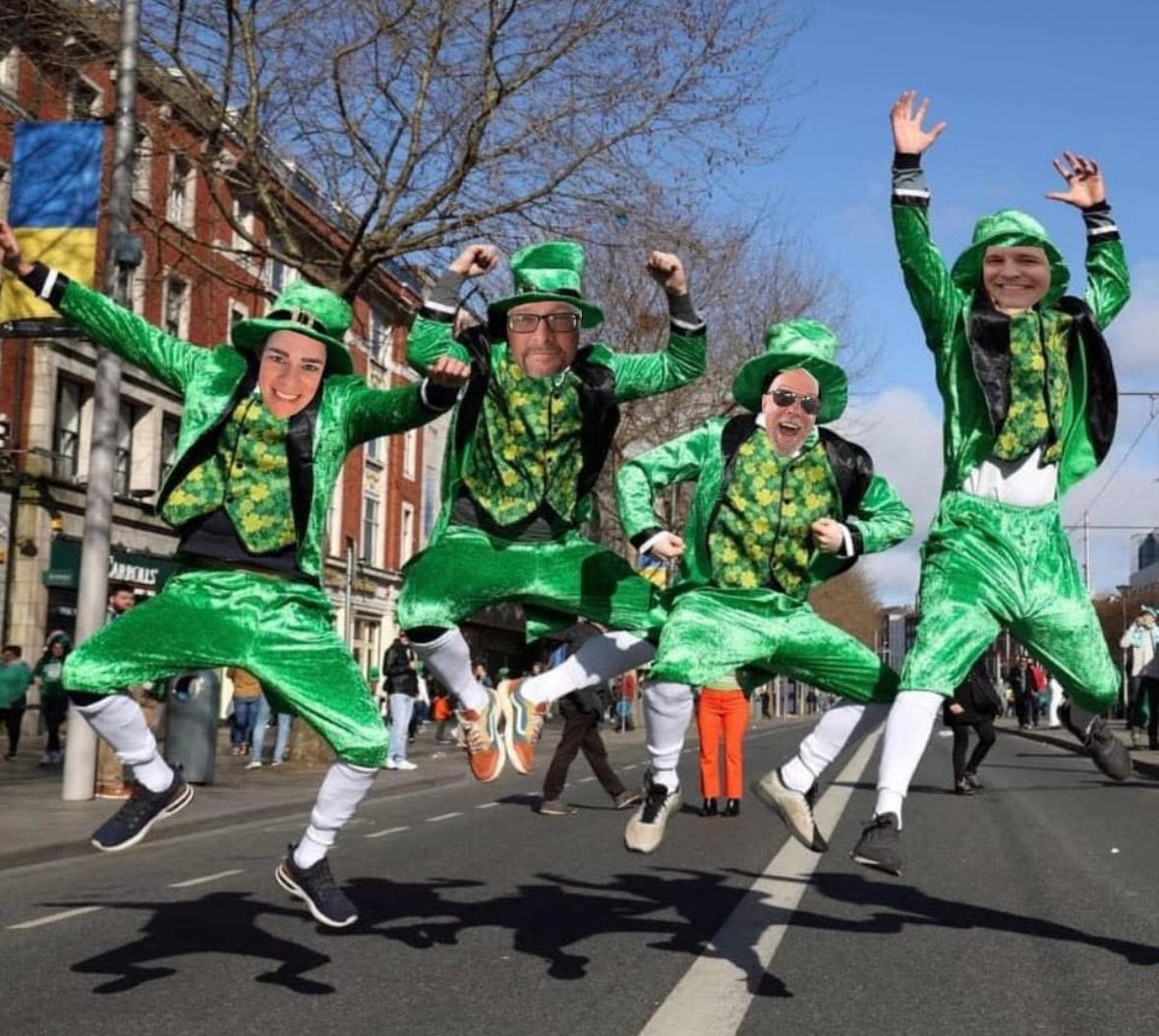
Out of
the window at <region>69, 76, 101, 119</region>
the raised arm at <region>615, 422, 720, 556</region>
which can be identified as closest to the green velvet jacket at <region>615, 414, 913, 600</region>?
the raised arm at <region>615, 422, 720, 556</region>

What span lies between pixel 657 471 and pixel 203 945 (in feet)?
9.36

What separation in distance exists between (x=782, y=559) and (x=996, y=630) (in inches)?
32.3

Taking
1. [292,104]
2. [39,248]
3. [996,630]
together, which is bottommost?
[996,630]

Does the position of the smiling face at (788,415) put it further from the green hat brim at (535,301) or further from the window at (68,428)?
the window at (68,428)

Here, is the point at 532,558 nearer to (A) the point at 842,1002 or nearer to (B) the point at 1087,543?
(A) the point at 842,1002

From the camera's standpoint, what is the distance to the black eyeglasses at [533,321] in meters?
6.21

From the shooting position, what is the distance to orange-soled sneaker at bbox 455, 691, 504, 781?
644 centimetres

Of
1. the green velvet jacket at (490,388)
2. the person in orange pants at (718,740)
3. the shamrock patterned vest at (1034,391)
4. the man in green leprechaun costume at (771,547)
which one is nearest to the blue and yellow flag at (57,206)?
the person in orange pants at (718,740)

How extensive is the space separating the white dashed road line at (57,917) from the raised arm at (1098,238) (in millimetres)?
5499

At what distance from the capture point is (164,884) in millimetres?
9195

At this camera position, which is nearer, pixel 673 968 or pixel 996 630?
pixel 996 630

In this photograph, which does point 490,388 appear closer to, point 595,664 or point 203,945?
point 595,664

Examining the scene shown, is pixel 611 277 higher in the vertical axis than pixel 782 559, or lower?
higher

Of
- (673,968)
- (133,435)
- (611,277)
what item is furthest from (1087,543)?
(673,968)
